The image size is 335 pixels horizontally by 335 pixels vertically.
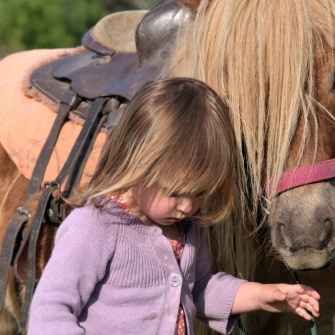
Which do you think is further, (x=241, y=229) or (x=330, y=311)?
(x=330, y=311)

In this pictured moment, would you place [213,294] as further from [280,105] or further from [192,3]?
[192,3]

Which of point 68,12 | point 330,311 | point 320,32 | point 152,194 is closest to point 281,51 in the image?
point 320,32

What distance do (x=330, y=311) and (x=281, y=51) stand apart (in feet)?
3.54

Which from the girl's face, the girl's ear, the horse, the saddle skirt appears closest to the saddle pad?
the saddle skirt

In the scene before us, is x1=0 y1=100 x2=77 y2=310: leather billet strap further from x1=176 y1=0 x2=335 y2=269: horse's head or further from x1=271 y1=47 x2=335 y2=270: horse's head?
x1=271 y1=47 x2=335 y2=270: horse's head

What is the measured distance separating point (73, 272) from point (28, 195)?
44.1 inches

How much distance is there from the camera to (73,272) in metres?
1.91

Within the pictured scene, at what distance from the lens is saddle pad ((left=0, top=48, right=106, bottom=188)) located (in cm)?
297

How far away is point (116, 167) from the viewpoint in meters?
2.01

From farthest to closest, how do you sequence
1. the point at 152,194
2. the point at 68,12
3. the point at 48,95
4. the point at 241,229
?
the point at 68,12
the point at 48,95
the point at 241,229
the point at 152,194

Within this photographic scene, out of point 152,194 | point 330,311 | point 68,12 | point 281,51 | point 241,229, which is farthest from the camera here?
point 68,12

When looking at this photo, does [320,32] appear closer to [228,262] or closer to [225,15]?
[225,15]

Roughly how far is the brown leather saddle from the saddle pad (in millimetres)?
31

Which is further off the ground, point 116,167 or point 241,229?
point 116,167
